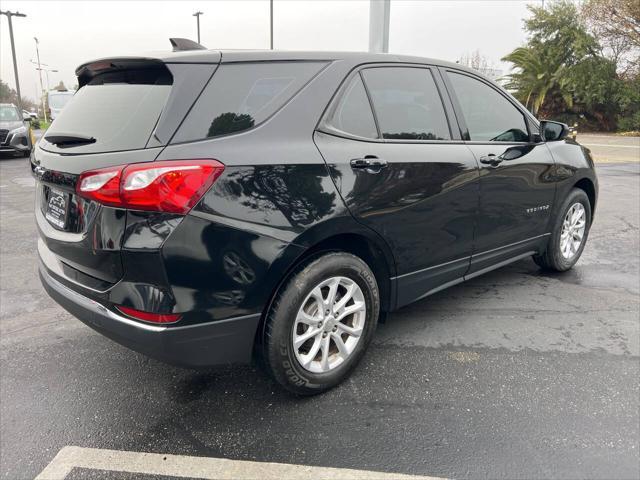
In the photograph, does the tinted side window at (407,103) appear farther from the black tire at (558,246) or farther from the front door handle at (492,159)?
the black tire at (558,246)

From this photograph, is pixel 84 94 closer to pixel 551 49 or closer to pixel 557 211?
pixel 557 211

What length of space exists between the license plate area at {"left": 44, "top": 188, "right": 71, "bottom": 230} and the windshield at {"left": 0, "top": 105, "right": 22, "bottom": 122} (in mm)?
14670

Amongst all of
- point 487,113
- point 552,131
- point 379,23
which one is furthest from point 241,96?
point 379,23

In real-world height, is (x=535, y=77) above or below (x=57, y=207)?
above

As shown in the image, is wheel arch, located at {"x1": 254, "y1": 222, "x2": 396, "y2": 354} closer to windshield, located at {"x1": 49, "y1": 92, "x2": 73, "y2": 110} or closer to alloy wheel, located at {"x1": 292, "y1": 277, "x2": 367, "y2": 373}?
alloy wheel, located at {"x1": 292, "y1": 277, "x2": 367, "y2": 373}

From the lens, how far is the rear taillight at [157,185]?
1977mm

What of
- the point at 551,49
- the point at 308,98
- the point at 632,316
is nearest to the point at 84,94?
the point at 308,98

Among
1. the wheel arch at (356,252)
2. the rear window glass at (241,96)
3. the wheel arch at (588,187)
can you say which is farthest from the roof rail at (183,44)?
the wheel arch at (588,187)

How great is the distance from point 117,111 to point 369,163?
1.24 meters

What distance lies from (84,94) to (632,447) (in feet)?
10.5

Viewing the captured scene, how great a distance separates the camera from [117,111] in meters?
2.35

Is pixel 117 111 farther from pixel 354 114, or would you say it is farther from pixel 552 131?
pixel 552 131

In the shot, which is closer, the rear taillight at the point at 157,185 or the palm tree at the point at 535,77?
the rear taillight at the point at 157,185

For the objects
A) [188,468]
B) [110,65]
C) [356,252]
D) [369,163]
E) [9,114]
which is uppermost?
[110,65]
